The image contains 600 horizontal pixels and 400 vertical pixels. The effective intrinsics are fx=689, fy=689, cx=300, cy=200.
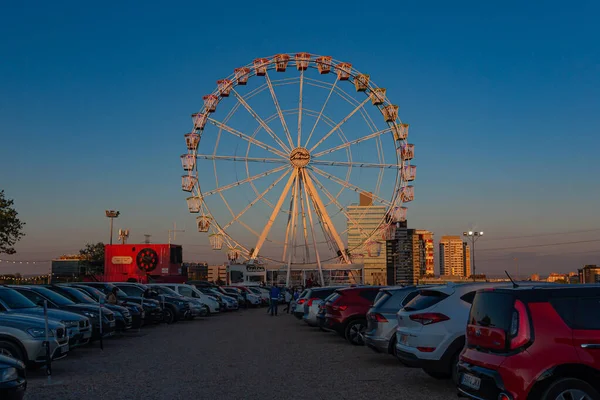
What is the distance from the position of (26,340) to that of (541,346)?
8822mm

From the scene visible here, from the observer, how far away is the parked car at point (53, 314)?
1434 centimetres

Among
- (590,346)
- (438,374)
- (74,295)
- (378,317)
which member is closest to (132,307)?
Answer: (74,295)

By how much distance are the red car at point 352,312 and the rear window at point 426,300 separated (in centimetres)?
641

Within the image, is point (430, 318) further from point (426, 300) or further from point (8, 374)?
point (8, 374)

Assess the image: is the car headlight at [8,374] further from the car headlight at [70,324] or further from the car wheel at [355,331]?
the car wheel at [355,331]

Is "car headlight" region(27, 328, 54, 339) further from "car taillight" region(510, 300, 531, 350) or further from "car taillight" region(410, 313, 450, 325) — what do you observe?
"car taillight" region(510, 300, 531, 350)

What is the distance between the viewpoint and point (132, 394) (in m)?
10.2

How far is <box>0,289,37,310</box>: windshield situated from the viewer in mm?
14872

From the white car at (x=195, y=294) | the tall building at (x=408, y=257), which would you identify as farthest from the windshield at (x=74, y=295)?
the tall building at (x=408, y=257)

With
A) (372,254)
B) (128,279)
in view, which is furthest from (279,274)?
(128,279)

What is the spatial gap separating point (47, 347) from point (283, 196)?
33396 millimetres

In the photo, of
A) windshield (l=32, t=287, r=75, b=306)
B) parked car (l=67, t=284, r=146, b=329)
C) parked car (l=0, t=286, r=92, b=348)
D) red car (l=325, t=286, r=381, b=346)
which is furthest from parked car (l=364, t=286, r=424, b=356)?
parked car (l=67, t=284, r=146, b=329)

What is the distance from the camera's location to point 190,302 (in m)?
29.7

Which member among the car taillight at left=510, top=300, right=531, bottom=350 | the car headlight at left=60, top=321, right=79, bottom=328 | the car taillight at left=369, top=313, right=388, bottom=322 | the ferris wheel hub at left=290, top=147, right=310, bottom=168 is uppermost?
the ferris wheel hub at left=290, top=147, right=310, bottom=168
